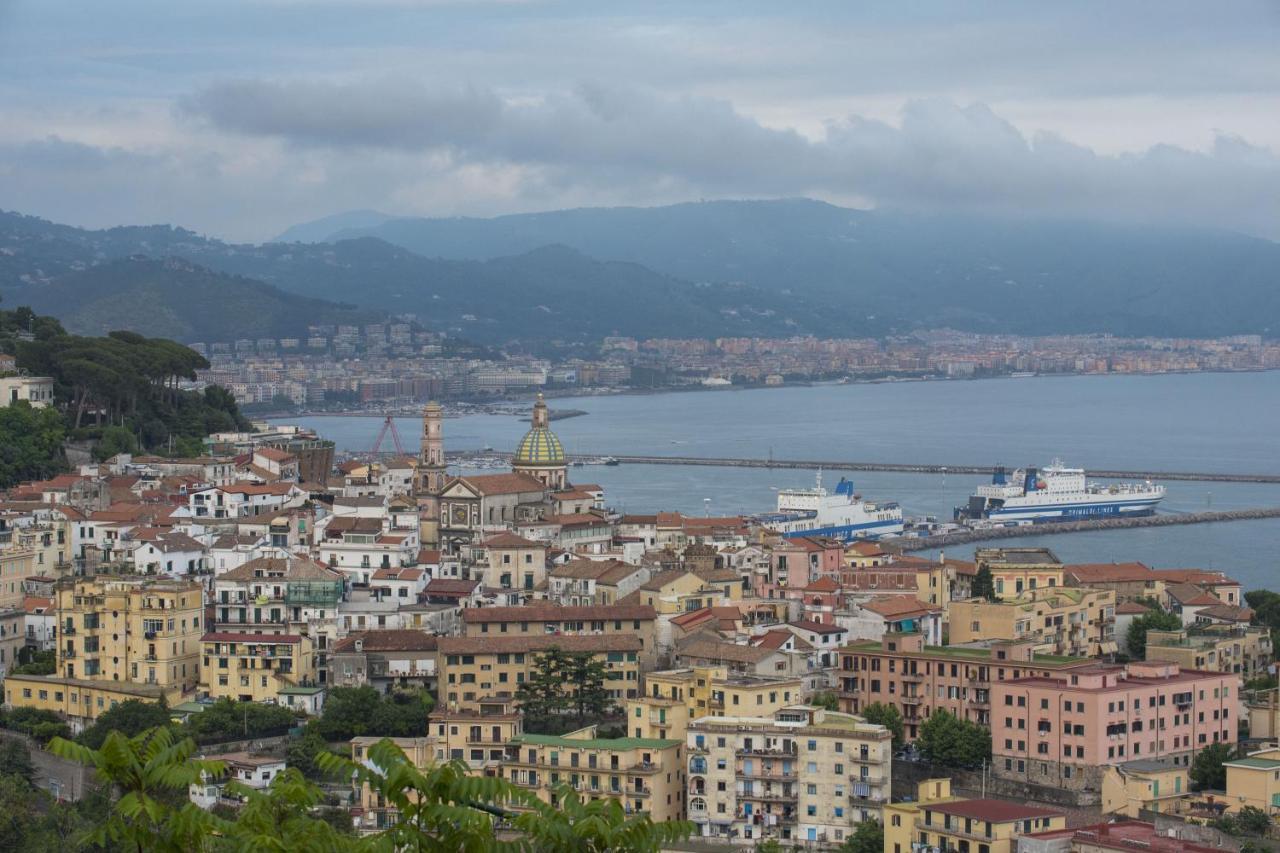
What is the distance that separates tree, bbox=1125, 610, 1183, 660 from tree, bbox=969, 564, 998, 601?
149cm

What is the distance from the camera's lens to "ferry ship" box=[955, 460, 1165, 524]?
4678 cm

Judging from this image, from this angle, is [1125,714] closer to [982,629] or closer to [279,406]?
[982,629]

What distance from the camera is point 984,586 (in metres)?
23.5

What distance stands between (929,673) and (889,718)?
2.07 ft

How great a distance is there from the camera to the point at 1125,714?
1775 centimetres

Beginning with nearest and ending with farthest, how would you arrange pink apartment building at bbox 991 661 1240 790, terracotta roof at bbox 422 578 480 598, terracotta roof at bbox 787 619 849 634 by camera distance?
pink apartment building at bbox 991 661 1240 790 → terracotta roof at bbox 787 619 849 634 → terracotta roof at bbox 422 578 480 598

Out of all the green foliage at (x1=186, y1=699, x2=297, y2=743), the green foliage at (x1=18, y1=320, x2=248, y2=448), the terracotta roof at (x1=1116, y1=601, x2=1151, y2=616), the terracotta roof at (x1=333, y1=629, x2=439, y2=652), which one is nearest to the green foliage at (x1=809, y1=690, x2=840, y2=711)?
the terracotta roof at (x1=333, y1=629, x2=439, y2=652)

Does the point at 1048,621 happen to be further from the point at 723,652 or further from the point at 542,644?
the point at 542,644

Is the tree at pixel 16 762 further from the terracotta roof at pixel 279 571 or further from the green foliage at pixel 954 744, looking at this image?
the green foliage at pixel 954 744

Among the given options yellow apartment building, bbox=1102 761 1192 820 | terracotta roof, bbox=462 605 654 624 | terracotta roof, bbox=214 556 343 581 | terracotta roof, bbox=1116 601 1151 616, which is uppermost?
terracotta roof, bbox=214 556 343 581

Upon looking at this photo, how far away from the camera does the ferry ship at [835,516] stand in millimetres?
40688

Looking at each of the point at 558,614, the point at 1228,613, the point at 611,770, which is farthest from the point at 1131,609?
the point at 611,770

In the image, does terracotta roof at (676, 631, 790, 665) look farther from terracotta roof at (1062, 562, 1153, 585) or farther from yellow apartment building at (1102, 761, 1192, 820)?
terracotta roof at (1062, 562, 1153, 585)

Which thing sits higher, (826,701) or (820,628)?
(820,628)
